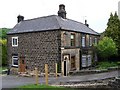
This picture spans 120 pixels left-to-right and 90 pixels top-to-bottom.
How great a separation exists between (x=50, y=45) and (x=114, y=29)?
46.6 feet

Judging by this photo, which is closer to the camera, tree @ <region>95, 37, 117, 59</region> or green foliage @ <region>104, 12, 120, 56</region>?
tree @ <region>95, 37, 117, 59</region>

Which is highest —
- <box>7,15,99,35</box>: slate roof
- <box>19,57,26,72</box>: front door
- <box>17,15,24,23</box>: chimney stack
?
<box>17,15,24,23</box>: chimney stack

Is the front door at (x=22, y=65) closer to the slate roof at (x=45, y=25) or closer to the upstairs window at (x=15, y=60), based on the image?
the upstairs window at (x=15, y=60)

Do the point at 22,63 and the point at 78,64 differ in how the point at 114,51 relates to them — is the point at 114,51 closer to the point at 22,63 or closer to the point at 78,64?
the point at 78,64

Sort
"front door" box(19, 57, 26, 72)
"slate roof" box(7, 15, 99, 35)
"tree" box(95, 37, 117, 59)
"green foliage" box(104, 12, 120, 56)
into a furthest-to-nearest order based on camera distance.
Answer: "green foliage" box(104, 12, 120, 56)
"tree" box(95, 37, 117, 59)
"front door" box(19, 57, 26, 72)
"slate roof" box(7, 15, 99, 35)

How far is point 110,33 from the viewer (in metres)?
41.6

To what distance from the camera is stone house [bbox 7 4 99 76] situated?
3174cm

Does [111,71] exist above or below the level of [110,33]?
below

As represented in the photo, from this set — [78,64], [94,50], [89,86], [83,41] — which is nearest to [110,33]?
[94,50]

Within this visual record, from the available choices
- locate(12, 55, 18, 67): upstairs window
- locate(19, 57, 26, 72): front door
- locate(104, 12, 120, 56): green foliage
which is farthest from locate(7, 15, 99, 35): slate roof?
locate(104, 12, 120, 56): green foliage

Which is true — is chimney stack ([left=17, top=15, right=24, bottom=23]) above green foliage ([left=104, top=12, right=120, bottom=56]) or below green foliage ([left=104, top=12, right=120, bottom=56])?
above

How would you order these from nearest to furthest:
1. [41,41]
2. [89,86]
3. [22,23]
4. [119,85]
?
[119,85], [89,86], [41,41], [22,23]

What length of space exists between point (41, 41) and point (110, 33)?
46.2ft

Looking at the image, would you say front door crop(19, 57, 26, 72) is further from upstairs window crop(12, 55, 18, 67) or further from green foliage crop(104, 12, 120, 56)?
green foliage crop(104, 12, 120, 56)
